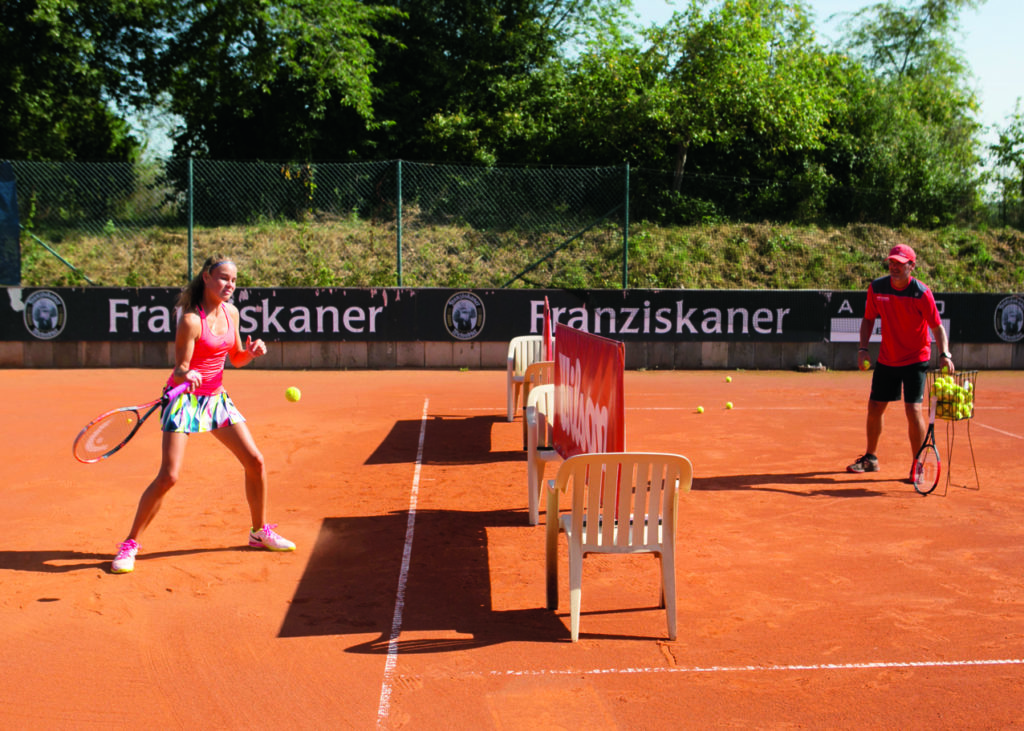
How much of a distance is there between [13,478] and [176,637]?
14.0ft

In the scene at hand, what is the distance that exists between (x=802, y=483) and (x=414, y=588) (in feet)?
13.8

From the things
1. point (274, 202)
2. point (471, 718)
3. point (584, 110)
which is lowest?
point (471, 718)

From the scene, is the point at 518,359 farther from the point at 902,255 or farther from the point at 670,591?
the point at 670,591

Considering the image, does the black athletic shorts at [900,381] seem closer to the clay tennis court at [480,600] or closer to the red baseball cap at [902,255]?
the clay tennis court at [480,600]

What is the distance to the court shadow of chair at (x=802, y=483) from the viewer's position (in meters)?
7.86

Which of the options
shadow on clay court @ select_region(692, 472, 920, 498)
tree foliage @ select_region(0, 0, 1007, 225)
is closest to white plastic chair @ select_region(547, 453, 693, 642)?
shadow on clay court @ select_region(692, 472, 920, 498)

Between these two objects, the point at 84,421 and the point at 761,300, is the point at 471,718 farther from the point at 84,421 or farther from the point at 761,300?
the point at 761,300

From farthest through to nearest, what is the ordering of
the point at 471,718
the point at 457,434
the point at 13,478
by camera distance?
1. the point at 457,434
2. the point at 13,478
3. the point at 471,718

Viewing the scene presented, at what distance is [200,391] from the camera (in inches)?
226

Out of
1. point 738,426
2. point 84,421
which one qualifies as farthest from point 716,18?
point 84,421

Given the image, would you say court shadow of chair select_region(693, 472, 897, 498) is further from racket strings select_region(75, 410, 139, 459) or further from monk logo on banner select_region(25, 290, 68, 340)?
monk logo on banner select_region(25, 290, 68, 340)

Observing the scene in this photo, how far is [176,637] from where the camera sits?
4.73 meters

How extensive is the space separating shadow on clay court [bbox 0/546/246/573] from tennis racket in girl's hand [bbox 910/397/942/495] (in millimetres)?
5468

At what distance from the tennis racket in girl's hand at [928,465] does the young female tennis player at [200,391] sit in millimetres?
5384
